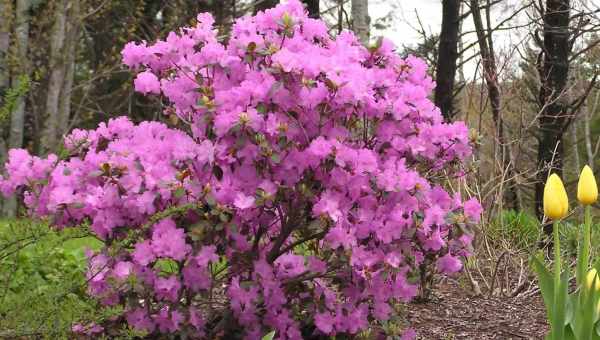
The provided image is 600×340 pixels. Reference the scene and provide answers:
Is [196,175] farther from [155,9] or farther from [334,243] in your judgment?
[155,9]

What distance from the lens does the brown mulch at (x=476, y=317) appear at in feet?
12.8

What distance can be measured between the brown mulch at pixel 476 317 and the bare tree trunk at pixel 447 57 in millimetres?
3292

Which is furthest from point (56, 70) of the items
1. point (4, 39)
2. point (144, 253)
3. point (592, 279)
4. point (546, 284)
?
point (592, 279)

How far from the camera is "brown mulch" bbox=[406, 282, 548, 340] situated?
391cm

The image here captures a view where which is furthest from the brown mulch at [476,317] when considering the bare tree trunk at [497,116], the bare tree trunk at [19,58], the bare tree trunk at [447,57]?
the bare tree trunk at [19,58]

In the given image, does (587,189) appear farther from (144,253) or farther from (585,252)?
(144,253)

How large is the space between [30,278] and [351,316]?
1.24 m

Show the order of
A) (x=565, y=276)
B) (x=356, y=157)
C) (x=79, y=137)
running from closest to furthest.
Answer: (x=565, y=276) < (x=356, y=157) < (x=79, y=137)

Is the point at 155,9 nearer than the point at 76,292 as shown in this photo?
No

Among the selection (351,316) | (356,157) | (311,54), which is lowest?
(351,316)

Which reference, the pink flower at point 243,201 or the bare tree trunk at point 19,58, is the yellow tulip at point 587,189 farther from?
the bare tree trunk at point 19,58

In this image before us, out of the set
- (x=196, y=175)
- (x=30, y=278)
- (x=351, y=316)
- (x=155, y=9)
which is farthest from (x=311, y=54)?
(x=155, y=9)

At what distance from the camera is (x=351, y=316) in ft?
9.93

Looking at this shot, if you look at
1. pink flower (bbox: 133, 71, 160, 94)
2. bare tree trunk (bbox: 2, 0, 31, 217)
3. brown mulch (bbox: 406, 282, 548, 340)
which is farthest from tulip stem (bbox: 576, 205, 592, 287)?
bare tree trunk (bbox: 2, 0, 31, 217)
